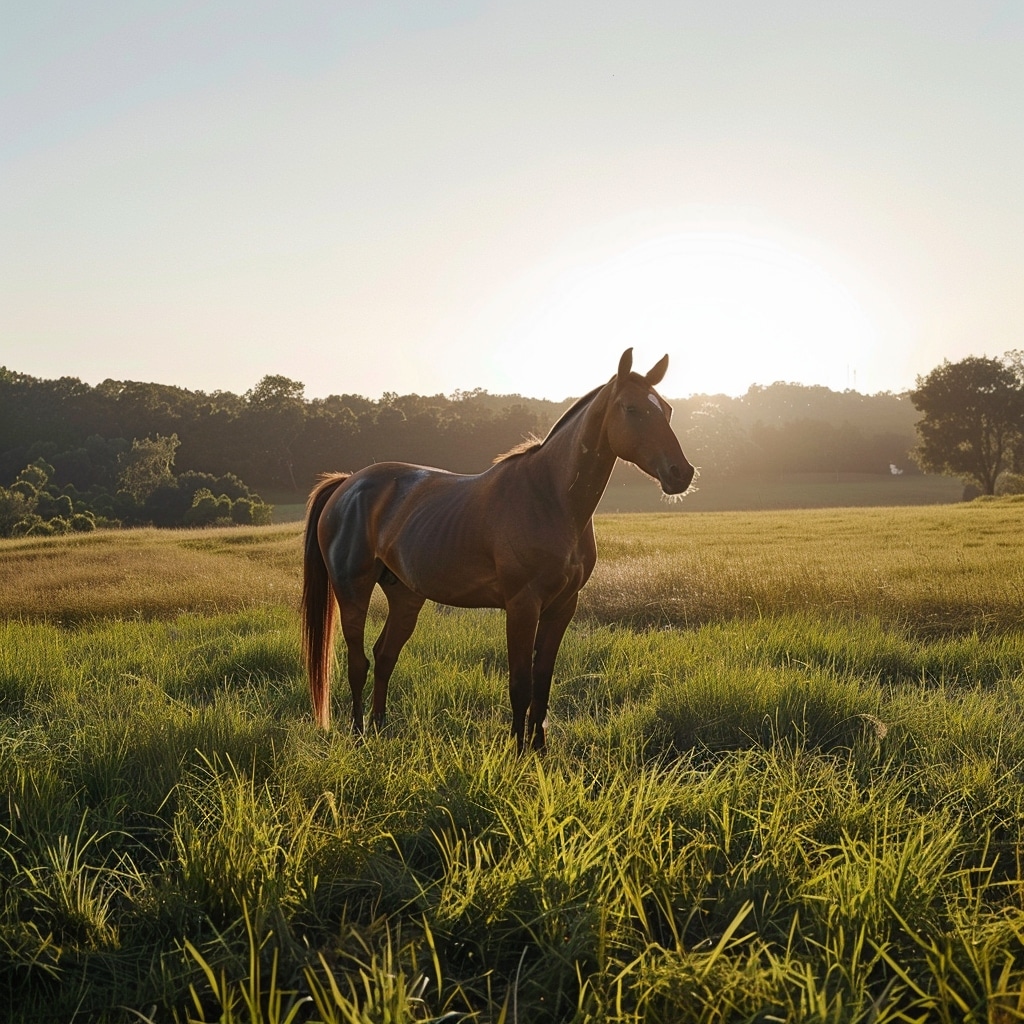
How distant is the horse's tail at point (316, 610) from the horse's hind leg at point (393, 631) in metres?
0.38

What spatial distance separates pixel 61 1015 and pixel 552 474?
320cm

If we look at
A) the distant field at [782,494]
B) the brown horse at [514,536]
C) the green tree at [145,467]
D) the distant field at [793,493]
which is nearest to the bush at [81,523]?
the green tree at [145,467]

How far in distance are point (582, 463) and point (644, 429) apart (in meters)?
0.48

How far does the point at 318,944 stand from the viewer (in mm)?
2537

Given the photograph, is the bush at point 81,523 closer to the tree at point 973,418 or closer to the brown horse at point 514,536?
the brown horse at point 514,536

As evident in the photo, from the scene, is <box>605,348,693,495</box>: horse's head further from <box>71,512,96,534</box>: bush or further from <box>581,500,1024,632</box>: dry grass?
<box>71,512,96,534</box>: bush

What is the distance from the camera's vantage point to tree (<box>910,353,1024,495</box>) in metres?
49.7

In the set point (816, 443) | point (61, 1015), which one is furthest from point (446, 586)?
point (816, 443)

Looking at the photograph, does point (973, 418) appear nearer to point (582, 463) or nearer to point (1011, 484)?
point (1011, 484)

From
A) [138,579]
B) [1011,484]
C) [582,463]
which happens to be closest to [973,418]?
[1011,484]

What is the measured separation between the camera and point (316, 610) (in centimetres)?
580

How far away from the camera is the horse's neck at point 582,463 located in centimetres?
420

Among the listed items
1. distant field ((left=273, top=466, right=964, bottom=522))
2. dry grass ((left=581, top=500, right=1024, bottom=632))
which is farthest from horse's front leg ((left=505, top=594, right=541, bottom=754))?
distant field ((left=273, top=466, right=964, bottom=522))

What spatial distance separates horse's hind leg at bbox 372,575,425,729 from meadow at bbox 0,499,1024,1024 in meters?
0.31
